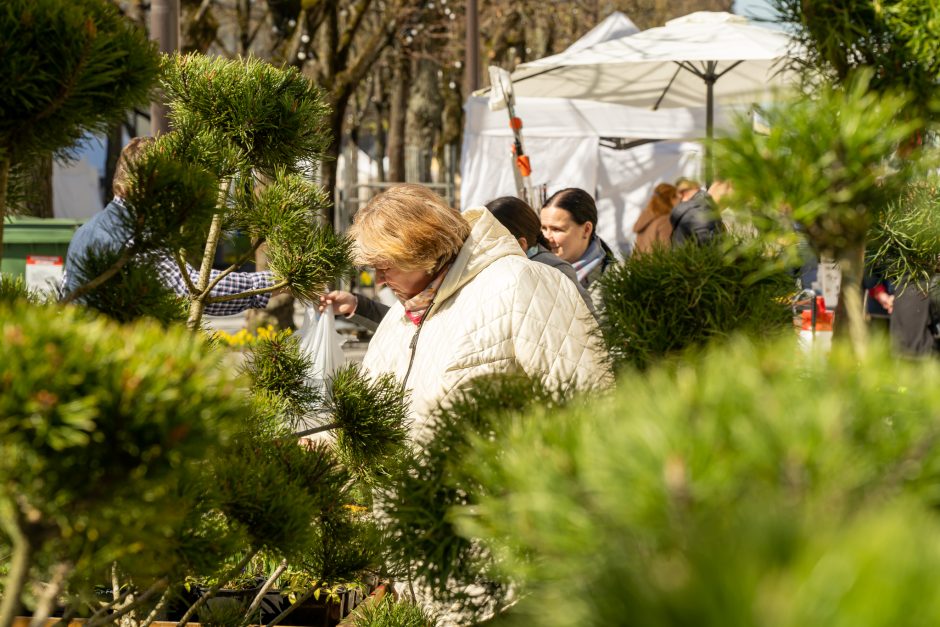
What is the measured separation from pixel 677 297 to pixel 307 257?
943 millimetres

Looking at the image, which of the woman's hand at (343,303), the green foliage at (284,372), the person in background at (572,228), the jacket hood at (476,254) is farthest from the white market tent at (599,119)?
the green foliage at (284,372)

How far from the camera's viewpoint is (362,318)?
4840 mm

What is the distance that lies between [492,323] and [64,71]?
5.19 ft

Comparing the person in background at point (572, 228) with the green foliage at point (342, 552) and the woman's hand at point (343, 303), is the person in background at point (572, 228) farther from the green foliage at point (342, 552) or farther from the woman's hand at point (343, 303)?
the green foliage at point (342, 552)

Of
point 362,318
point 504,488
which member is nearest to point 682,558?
point 504,488

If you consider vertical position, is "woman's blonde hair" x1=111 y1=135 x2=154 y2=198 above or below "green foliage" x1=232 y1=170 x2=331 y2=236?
above

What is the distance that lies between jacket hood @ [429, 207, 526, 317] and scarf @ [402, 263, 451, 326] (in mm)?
46

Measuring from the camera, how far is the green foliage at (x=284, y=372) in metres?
2.43

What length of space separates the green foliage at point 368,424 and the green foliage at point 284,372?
0.27m

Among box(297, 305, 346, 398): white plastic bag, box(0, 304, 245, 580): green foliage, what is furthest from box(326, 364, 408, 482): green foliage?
box(297, 305, 346, 398): white plastic bag

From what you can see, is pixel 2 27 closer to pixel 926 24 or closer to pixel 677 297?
pixel 677 297

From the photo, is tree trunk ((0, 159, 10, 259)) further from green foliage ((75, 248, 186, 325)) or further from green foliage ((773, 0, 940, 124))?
green foliage ((773, 0, 940, 124))

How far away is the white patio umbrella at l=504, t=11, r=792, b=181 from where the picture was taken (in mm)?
8586

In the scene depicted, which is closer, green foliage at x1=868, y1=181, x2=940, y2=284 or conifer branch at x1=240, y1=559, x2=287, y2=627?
green foliage at x1=868, y1=181, x2=940, y2=284
